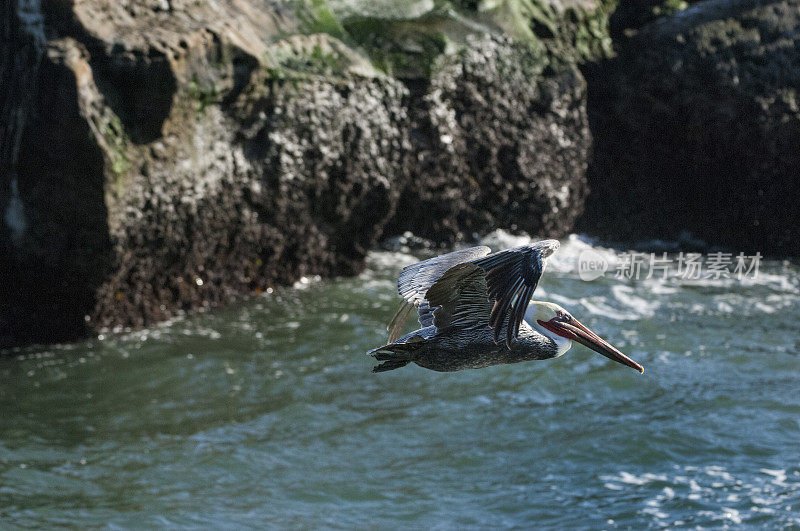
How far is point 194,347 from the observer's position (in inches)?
268

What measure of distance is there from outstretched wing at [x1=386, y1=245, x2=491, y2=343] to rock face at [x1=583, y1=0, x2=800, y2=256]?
634 cm

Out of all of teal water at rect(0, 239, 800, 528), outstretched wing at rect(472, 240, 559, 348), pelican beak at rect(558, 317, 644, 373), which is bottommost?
teal water at rect(0, 239, 800, 528)

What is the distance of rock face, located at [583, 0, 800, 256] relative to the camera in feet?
30.0

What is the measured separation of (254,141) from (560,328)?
4483 mm

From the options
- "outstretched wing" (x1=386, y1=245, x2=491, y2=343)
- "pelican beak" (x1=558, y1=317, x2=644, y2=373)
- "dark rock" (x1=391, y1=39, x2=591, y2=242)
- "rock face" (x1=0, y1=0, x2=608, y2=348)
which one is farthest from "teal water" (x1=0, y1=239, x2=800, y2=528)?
"pelican beak" (x1=558, y1=317, x2=644, y2=373)

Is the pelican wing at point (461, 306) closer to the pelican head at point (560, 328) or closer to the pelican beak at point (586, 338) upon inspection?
the pelican head at point (560, 328)

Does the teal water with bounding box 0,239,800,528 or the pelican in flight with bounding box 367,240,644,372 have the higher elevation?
the pelican in flight with bounding box 367,240,644,372

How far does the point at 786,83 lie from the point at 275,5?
16.2ft

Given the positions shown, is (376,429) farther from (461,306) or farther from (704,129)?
(704,129)

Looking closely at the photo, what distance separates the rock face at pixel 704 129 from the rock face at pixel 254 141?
0.45m

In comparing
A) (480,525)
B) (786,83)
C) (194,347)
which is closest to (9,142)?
(194,347)

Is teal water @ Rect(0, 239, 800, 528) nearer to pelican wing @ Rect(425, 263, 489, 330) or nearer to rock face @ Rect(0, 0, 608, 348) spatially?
rock face @ Rect(0, 0, 608, 348)

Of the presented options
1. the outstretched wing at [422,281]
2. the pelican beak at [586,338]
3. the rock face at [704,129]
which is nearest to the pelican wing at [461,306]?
the outstretched wing at [422,281]

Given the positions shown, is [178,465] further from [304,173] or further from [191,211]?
[304,173]
